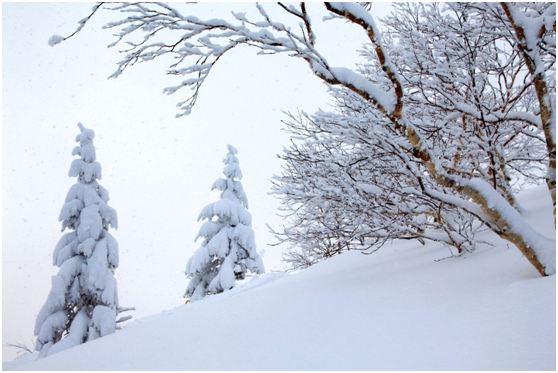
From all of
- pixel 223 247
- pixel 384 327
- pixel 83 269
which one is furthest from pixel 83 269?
pixel 384 327

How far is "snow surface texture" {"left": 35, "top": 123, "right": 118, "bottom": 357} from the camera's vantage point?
9969mm

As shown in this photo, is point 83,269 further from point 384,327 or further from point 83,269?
point 384,327

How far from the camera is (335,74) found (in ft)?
8.75

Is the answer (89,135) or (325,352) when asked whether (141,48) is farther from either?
(89,135)

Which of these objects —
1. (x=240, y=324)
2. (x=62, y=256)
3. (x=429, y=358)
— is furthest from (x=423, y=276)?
(x=62, y=256)

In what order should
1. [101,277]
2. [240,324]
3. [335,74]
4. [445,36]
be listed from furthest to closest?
[101,277], [445,36], [240,324], [335,74]

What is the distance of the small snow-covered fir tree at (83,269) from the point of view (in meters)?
9.97

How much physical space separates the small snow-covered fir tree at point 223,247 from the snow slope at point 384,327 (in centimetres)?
930

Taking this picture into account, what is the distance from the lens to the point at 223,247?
1391 centimetres

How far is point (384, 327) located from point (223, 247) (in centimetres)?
1189

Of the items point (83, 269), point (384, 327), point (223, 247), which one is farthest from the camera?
point (223, 247)

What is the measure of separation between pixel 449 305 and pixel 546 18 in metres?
2.82

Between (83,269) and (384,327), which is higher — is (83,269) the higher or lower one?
the higher one

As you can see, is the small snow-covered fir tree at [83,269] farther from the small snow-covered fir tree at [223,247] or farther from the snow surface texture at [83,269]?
the small snow-covered fir tree at [223,247]
